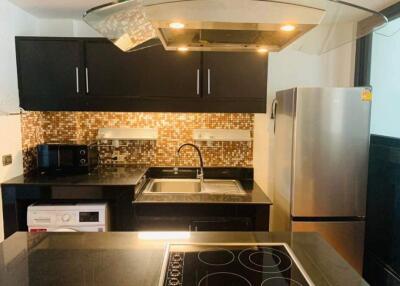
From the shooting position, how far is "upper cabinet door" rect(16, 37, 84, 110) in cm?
251

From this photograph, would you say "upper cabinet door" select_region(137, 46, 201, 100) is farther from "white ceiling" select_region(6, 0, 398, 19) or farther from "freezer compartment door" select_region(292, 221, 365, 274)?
"freezer compartment door" select_region(292, 221, 365, 274)

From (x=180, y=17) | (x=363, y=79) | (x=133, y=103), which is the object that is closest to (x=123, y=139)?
(x=133, y=103)

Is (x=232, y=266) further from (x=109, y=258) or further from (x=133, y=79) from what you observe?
(x=133, y=79)

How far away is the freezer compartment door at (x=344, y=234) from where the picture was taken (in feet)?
7.64

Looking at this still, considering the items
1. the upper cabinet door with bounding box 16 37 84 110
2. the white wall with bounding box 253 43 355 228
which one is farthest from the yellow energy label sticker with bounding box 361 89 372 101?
the upper cabinet door with bounding box 16 37 84 110

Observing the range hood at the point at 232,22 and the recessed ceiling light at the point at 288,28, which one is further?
the recessed ceiling light at the point at 288,28

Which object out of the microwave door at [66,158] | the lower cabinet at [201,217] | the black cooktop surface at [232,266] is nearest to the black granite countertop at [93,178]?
the microwave door at [66,158]

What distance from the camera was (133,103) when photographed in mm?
2564

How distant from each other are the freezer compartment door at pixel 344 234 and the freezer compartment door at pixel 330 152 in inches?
3.0

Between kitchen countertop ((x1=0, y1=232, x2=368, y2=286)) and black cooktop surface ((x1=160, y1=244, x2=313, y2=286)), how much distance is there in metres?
0.05

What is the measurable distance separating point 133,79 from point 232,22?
173 centimetres

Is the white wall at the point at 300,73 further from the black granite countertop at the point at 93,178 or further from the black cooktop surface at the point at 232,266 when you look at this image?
the black cooktop surface at the point at 232,266

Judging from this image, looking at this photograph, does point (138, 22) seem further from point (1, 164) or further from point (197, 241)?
point (1, 164)

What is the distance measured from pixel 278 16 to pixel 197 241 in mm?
1009
